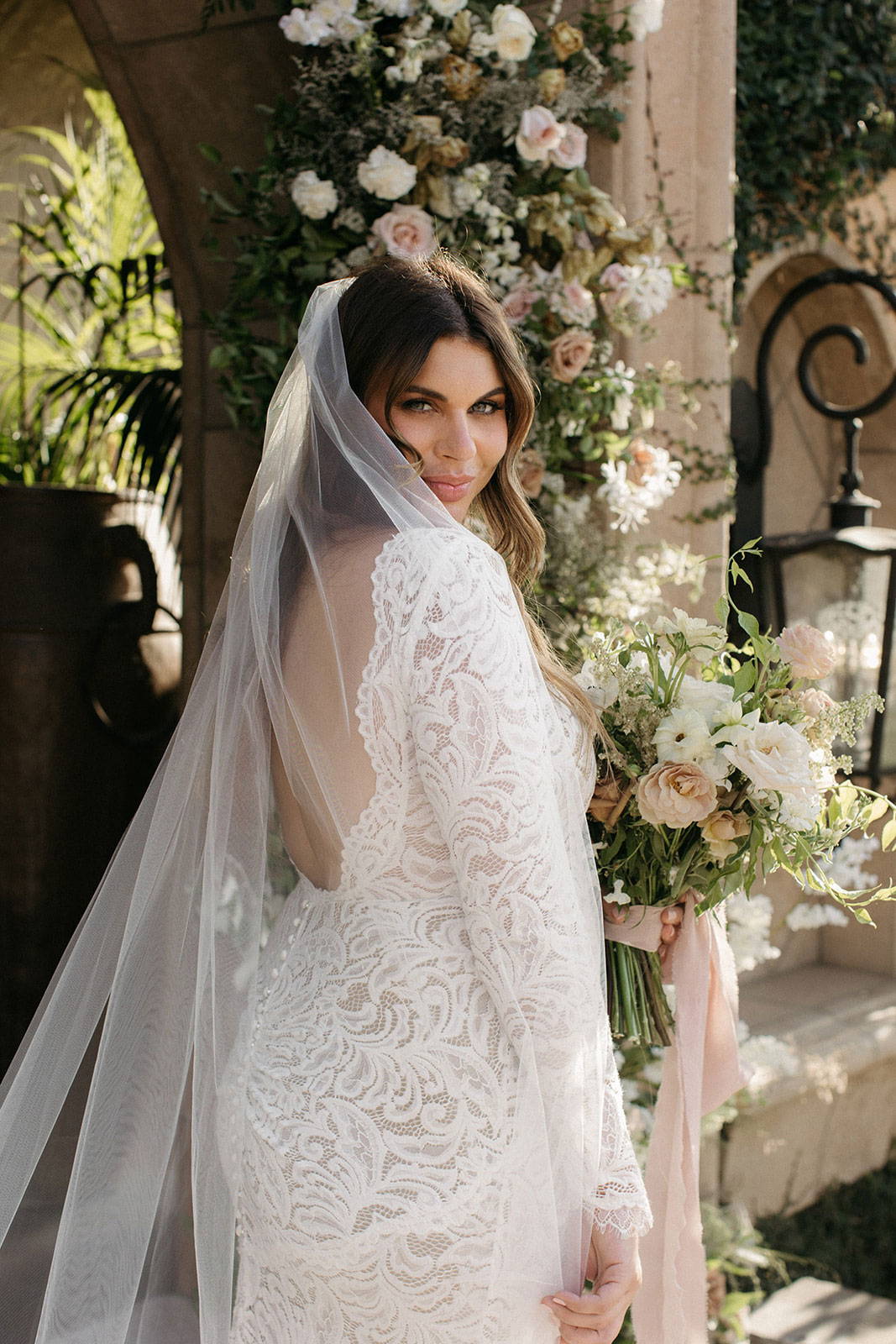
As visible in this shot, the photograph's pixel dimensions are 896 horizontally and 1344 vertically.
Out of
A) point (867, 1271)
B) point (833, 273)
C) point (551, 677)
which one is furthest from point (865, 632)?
point (867, 1271)

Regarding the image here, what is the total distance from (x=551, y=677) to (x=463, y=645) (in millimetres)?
338

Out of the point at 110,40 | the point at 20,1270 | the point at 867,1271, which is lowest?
the point at 867,1271

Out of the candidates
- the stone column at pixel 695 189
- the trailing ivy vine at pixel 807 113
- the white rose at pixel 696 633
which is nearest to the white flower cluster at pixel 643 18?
the stone column at pixel 695 189

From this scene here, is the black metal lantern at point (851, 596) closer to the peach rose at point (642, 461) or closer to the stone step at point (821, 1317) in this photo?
the peach rose at point (642, 461)

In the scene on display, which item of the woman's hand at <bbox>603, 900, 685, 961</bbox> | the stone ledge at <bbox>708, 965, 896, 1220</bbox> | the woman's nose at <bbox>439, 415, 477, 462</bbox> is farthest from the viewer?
the stone ledge at <bbox>708, 965, 896, 1220</bbox>

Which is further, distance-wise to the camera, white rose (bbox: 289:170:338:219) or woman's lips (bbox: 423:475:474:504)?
white rose (bbox: 289:170:338:219)

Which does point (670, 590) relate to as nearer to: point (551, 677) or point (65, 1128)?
point (551, 677)

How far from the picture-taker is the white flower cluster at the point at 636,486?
307 cm

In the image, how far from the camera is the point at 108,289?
443 cm

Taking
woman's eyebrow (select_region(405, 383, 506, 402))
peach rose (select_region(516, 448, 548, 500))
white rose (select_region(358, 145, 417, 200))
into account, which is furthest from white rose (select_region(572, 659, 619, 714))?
white rose (select_region(358, 145, 417, 200))

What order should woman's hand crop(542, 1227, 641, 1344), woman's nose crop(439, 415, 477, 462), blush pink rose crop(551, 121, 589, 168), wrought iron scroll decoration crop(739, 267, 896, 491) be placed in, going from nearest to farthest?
woman's hand crop(542, 1227, 641, 1344) → woman's nose crop(439, 415, 477, 462) → blush pink rose crop(551, 121, 589, 168) → wrought iron scroll decoration crop(739, 267, 896, 491)

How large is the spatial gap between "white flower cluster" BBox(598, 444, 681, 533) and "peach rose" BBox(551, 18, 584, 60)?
0.90 metres

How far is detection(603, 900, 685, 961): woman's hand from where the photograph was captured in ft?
6.70

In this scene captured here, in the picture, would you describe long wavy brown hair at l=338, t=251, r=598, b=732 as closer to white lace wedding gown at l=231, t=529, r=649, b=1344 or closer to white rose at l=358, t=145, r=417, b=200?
white lace wedding gown at l=231, t=529, r=649, b=1344
